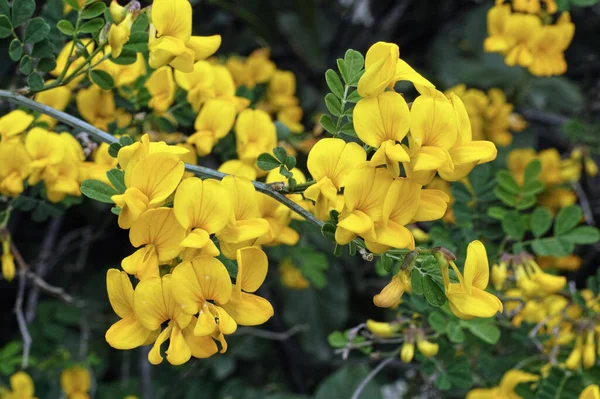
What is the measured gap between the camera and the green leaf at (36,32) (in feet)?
3.09

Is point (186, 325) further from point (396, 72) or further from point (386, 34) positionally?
point (386, 34)

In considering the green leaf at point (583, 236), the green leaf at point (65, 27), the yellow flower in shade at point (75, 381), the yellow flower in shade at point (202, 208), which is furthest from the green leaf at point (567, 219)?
the yellow flower in shade at point (75, 381)

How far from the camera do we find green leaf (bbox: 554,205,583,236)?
1.22 metres

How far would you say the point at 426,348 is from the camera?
3.55ft

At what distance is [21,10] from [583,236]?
2.97 feet

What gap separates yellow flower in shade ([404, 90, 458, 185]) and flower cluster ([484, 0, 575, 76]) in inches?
31.3

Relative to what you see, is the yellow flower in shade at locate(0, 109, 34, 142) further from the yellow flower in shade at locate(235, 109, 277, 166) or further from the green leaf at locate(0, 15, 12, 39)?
the yellow flower in shade at locate(235, 109, 277, 166)

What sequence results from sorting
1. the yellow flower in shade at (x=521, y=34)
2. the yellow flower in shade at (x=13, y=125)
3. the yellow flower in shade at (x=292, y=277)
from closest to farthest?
1. the yellow flower in shade at (x=13, y=125)
2. the yellow flower in shade at (x=521, y=34)
3. the yellow flower in shade at (x=292, y=277)

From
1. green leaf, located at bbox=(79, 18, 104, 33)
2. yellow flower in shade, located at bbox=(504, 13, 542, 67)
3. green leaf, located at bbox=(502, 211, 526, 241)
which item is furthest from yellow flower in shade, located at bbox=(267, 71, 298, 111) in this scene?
green leaf, located at bbox=(79, 18, 104, 33)

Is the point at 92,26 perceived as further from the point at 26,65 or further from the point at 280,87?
the point at 280,87

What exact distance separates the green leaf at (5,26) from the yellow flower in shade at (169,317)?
16.8 inches

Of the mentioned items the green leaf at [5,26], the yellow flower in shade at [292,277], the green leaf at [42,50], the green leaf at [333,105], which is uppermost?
the green leaf at [333,105]

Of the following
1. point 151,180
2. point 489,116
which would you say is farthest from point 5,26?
point 489,116

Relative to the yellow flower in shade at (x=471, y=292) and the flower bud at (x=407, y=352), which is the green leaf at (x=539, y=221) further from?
the yellow flower in shade at (x=471, y=292)
